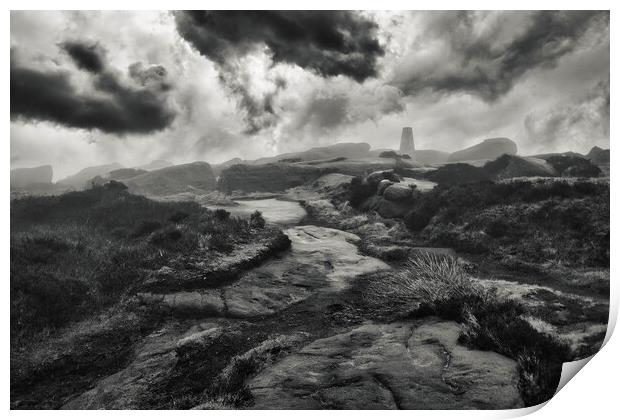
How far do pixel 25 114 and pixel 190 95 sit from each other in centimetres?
359

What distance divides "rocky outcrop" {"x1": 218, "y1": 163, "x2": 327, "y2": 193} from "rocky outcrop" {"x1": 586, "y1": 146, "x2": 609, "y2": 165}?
29.3 feet

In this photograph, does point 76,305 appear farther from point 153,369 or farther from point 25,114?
point 25,114

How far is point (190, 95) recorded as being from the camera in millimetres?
9312

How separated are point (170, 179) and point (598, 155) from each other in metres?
12.5

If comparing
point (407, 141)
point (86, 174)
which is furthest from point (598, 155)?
point (86, 174)

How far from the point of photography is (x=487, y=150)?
1077 cm

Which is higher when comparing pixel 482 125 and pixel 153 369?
pixel 482 125

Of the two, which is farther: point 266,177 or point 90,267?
point 266,177

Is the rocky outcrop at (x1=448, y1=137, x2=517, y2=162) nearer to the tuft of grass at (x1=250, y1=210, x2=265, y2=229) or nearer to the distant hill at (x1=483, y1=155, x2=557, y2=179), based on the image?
the distant hill at (x1=483, y1=155, x2=557, y2=179)

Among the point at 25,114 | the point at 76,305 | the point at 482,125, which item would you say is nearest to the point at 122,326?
the point at 76,305

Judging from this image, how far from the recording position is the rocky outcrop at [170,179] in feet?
37.9

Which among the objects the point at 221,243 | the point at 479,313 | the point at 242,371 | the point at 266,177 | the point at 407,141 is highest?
the point at 407,141

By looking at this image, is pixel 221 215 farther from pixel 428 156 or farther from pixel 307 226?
pixel 428 156

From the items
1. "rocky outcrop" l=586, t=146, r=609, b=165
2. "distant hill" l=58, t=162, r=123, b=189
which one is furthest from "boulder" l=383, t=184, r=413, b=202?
"distant hill" l=58, t=162, r=123, b=189
